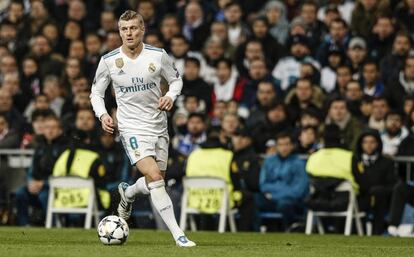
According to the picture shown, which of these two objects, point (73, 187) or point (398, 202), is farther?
point (73, 187)

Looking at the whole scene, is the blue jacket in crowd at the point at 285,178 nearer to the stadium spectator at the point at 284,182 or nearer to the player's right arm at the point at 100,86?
the stadium spectator at the point at 284,182

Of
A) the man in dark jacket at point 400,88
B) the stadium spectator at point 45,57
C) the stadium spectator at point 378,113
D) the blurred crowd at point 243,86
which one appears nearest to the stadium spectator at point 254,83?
the blurred crowd at point 243,86

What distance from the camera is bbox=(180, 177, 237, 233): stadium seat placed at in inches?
731

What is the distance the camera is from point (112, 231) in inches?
517

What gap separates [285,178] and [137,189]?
5.56 m

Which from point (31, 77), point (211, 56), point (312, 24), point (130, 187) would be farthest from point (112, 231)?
point (31, 77)

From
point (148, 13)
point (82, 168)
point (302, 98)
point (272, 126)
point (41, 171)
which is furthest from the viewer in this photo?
point (148, 13)

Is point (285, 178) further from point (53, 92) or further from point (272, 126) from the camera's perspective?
point (53, 92)

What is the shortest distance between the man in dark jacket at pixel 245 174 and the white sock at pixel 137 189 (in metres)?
4.89

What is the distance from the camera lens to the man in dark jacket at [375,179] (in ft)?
60.3

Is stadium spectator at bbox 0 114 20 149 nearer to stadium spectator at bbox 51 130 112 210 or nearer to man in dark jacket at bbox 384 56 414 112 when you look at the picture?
stadium spectator at bbox 51 130 112 210

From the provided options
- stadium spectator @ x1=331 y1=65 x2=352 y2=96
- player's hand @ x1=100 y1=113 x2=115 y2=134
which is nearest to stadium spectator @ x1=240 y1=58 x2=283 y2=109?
stadium spectator @ x1=331 y1=65 x2=352 y2=96

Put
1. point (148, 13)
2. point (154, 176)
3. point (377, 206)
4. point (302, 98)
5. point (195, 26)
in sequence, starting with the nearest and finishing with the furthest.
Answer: point (154, 176) → point (377, 206) → point (302, 98) → point (195, 26) → point (148, 13)

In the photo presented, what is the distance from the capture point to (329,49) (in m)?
21.9
